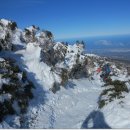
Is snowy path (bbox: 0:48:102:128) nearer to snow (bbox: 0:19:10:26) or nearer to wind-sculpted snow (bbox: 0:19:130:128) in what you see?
wind-sculpted snow (bbox: 0:19:130:128)

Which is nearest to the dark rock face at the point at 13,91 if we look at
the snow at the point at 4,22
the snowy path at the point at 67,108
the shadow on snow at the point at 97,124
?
the snowy path at the point at 67,108

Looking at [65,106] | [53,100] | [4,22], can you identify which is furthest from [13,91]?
[4,22]

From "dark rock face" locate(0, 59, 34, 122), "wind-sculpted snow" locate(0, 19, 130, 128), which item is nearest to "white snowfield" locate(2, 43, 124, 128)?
"wind-sculpted snow" locate(0, 19, 130, 128)

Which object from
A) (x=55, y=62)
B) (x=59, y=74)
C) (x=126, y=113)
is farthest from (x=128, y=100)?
(x=55, y=62)

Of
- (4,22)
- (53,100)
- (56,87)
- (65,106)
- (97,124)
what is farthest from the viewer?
(4,22)

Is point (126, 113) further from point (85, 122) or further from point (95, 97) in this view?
point (95, 97)

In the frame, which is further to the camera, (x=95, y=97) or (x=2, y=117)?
(x=95, y=97)

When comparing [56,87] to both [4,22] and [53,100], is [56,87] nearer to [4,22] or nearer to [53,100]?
[53,100]

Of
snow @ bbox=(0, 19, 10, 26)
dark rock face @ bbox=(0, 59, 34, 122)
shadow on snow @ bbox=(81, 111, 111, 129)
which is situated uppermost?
snow @ bbox=(0, 19, 10, 26)
